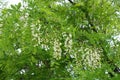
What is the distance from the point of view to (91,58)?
11.5 metres

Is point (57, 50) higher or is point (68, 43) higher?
point (68, 43)

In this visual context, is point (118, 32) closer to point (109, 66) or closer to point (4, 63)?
point (109, 66)

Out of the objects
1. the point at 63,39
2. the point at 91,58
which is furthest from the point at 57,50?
the point at 91,58

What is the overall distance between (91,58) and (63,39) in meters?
1.12

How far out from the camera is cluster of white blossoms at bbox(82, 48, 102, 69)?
11.4 metres

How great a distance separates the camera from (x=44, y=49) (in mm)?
12273

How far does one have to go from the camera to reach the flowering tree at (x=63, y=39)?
36.8ft

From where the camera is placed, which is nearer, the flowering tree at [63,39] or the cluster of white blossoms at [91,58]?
the flowering tree at [63,39]

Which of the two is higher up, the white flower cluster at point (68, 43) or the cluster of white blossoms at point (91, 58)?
the white flower cluster at point (68, 43)

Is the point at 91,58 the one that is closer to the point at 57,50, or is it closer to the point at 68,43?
the point at 68,43

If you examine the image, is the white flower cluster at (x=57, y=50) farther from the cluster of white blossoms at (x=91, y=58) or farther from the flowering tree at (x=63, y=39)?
the cluster of white blossoms at (x=91, y=58)

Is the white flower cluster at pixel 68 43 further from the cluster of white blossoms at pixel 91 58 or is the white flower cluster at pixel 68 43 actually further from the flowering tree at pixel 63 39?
the cluster of white blossoms at pixel 91 58

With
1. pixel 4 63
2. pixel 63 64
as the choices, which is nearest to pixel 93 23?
pixel 63 64

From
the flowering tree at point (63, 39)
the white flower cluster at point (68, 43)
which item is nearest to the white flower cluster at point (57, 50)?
the flowering tree at point (63, 39)
